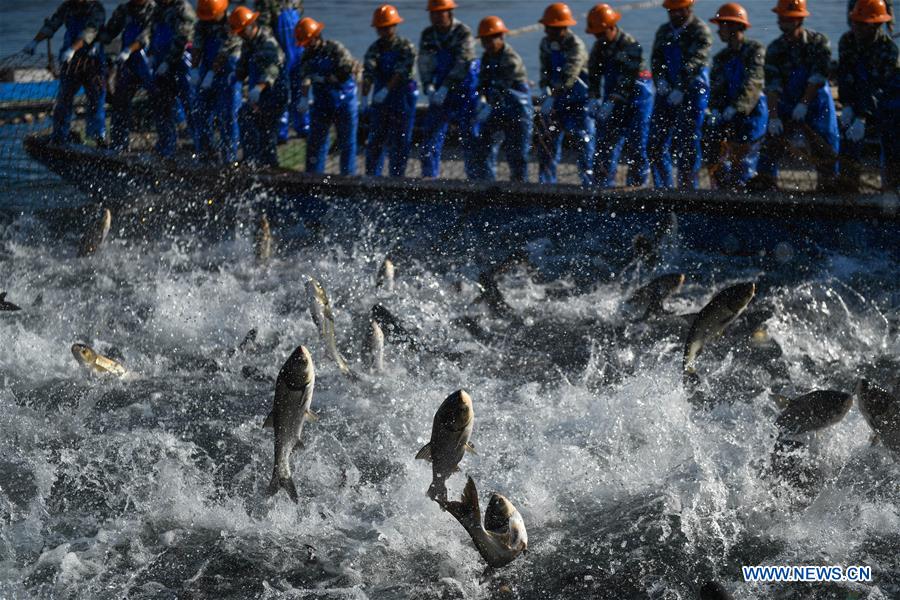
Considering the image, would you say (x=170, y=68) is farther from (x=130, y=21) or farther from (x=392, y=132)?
(x=392, y=132)

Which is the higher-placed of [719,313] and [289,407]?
[719,313]

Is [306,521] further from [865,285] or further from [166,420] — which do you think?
[865,285]

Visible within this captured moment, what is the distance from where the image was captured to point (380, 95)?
10359 mm

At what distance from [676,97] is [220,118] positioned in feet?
16.6

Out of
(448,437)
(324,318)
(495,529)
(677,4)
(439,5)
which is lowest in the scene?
(495,529)

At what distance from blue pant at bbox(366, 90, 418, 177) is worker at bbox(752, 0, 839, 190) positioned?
3.53 metres

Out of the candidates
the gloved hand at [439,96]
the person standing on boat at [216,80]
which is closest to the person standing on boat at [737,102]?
the gloved hand at [439,96]

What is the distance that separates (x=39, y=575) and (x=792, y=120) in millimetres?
7389

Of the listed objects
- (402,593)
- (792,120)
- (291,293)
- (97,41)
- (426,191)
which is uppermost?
(97,41)

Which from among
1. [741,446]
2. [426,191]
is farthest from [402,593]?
[426,191]

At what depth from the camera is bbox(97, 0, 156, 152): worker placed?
11641 mm

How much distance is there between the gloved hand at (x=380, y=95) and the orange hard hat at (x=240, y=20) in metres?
1.96

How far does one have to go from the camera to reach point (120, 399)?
7.00 meters

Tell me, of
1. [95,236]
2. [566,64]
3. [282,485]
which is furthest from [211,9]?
[282,485]
